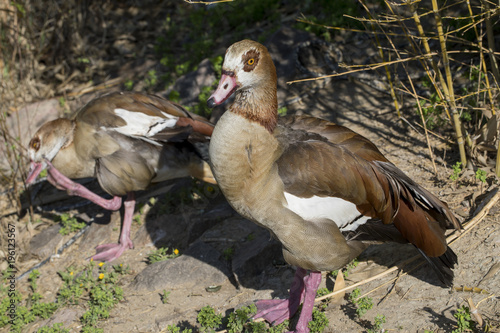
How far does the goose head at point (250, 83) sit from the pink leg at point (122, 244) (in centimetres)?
230

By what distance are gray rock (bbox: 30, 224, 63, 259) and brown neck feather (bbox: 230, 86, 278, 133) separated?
2.94 meters

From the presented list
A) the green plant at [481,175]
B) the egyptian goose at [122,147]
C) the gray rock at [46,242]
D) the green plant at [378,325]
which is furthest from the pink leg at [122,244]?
the green plant at [481,175]

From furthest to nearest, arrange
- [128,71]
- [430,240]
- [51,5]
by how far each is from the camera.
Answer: [128,71] → [51,5] → [430,240]

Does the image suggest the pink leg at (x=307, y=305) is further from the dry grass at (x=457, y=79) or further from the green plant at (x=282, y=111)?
the green plant at (x=282, y=111)

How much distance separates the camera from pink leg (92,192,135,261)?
5.03 m

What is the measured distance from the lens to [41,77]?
7.81m

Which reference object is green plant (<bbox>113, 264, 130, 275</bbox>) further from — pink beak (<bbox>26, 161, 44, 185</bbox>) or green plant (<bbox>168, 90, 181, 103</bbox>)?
green plant (<bbox>168, 90, 181, 103</bbox>)

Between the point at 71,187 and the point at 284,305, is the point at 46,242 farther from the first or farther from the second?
the point at 284,305

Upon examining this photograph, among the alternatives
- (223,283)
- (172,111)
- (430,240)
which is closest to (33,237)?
(172,111)

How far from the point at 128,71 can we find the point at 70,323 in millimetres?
4593

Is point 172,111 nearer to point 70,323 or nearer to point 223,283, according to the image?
point 223,283

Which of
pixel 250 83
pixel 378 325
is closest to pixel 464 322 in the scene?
pixel 378 325

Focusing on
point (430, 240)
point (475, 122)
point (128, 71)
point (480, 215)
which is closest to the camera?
point (430, 240)

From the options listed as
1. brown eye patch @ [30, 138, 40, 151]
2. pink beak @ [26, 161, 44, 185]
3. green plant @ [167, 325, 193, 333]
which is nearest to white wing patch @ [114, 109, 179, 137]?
brown eye patch @ [30, 138, 40, 151]
